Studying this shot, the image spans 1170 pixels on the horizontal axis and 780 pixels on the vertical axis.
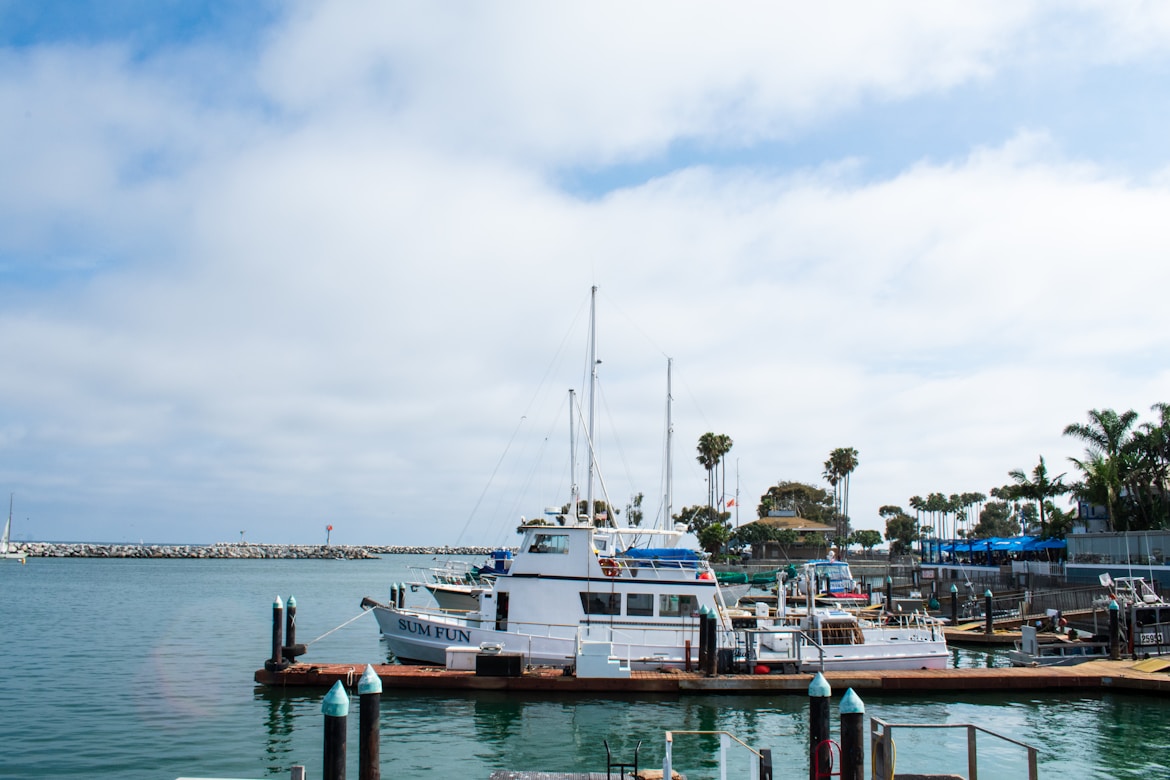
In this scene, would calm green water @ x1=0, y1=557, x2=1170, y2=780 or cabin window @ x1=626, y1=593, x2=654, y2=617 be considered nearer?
calm green water @ x1=0, y1=557, x2=1170, y2=780

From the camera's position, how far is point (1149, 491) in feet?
179

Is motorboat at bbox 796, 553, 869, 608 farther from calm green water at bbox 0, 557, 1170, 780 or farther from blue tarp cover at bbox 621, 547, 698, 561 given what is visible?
calm green water at bbox 0, 557, 1170, 780

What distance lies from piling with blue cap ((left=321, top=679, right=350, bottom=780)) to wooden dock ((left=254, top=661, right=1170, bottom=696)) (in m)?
11.8

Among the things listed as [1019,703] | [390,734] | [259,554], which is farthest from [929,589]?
[259,554]

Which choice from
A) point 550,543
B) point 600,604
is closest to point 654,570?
point 600,604

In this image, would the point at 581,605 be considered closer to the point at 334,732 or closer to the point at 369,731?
the point at 369,731

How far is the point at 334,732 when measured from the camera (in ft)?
35.1

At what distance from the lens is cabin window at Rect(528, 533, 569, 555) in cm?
2545

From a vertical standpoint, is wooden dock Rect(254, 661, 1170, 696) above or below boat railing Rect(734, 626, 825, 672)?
below

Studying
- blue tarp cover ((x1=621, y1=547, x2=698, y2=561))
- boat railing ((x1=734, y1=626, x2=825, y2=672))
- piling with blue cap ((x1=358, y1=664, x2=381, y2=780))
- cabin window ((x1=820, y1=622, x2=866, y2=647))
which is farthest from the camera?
blue tarp cover ((x1=621, y1=547, x2=698, y2=561))

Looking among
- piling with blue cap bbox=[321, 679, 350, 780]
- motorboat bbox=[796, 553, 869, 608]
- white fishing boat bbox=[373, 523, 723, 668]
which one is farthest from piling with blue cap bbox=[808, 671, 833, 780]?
motorboat bbox=[796, 553, 869, 608]

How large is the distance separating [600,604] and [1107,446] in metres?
47.6

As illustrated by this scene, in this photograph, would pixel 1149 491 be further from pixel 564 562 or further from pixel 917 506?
pixel 917 506

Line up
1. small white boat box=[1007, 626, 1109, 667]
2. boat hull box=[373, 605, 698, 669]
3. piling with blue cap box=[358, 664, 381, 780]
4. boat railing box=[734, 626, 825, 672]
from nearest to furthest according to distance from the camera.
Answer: piling with blue cap box=[358, 664, 381, 780]
boat railing box=[734, 626, 825, 672]
boat hull box=[373, 605, 698, 669]
small white boat box=[1007, 626, 1109, 667]
